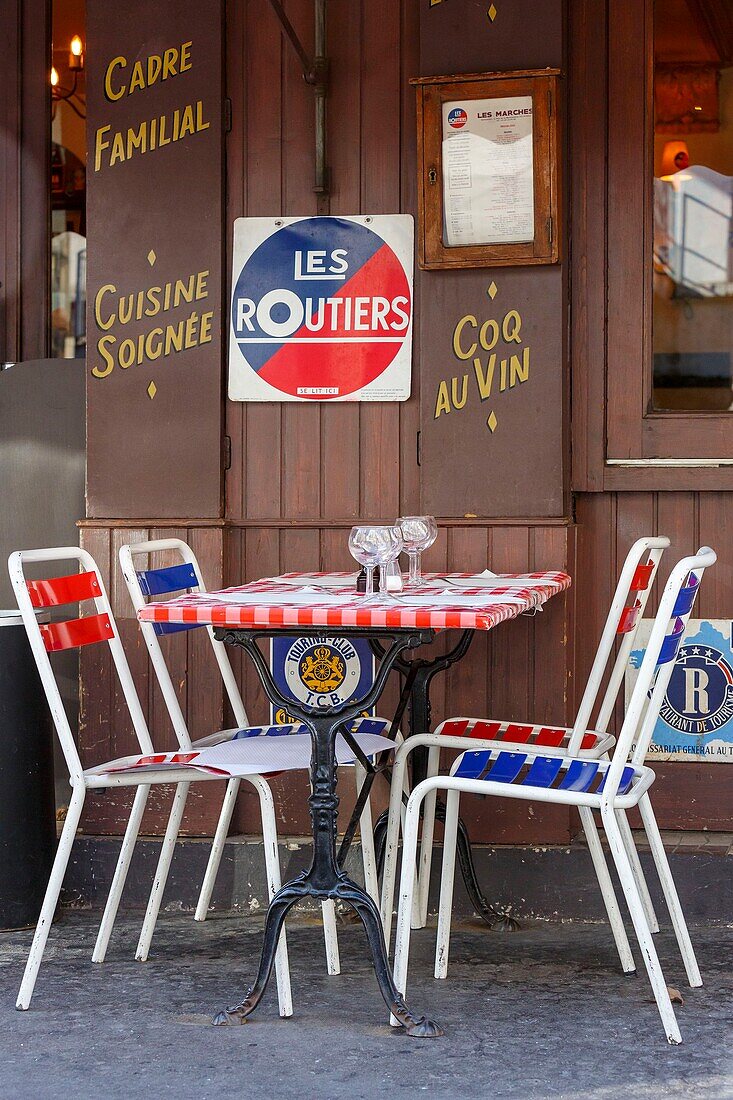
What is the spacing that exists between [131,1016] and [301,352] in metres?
1.85

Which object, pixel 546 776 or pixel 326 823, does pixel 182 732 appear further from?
pixel 546 776

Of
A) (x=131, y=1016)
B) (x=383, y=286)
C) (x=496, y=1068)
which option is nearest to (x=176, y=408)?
(x=383, y=286)

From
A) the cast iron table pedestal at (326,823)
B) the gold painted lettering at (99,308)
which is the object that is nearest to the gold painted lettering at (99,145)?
the gold painted lettering at (99,308)

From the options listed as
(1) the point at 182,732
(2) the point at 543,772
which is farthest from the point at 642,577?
(1) the point at 182,732

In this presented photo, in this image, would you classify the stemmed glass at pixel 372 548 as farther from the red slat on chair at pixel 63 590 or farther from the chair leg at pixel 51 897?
the chair leg at pixel 51 897

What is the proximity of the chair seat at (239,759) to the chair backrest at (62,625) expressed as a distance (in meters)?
0.13

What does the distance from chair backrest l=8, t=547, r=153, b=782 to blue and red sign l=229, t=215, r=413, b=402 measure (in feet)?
2.97

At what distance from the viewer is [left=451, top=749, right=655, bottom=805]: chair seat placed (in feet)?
8.89

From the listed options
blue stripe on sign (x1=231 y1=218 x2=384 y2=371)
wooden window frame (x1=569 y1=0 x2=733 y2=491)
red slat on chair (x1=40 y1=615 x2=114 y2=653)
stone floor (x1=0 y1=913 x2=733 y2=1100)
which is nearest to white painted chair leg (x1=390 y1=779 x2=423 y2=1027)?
stone floor (x1=0 y1=913 x2=733 y2=1100)

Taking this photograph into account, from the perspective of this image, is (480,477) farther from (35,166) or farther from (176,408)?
(35,166)

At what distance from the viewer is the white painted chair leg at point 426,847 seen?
3256mm

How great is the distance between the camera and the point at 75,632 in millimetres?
3094

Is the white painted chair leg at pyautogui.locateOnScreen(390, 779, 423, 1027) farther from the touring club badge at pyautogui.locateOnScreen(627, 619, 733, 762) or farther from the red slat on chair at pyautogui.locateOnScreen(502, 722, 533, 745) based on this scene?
the touring club badge at pyautogui.locateOnScreen(627, 619, 733, 762)

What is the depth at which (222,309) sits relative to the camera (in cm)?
380
